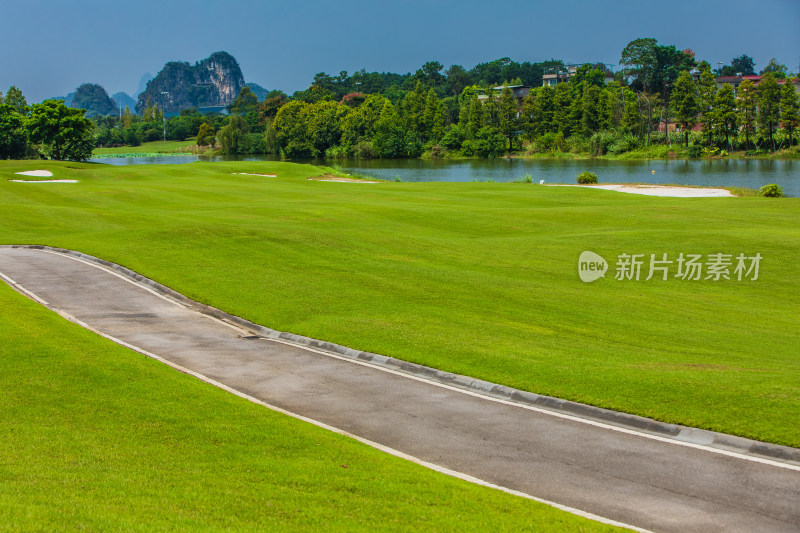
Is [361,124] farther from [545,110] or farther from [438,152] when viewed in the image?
[545,110]

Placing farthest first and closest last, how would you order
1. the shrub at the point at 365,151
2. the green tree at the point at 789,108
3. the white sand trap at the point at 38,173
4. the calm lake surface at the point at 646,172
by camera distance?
the shrub at the point at 365,151
the green tree at the point at 789,108
the calm lake surface at the point at 646,172
the white sand trap at the point at 38,173

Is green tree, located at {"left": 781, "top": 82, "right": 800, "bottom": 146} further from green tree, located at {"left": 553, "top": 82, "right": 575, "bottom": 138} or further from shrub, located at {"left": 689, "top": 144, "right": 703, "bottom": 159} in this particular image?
green tree, located at {"left": 553, "top": 82, "right": 575, "bottom": 138}

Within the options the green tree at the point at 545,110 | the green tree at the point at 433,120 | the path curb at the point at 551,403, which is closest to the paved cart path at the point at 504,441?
the path curb at the point at 551,403

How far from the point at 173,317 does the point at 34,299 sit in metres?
4.93

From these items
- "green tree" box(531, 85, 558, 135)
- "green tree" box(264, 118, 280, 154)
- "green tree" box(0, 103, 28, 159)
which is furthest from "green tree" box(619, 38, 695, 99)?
"green tree" box(0, 103, 28, 159)

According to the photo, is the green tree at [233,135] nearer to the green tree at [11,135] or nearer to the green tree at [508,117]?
the green tree at [508,117]

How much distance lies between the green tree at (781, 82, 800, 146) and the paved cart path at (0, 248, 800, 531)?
12256 cm

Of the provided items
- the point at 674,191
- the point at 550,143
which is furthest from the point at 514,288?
the point at 550,143

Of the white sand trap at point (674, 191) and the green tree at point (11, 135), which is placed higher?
the green tree at point (11, 135)

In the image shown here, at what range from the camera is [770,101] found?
389ft

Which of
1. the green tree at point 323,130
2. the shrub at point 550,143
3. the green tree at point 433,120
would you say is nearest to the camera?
the shrub at point 550,143

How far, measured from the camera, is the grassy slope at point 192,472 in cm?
736

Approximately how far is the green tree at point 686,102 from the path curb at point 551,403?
126 meters

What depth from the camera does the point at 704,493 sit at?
29.7ft
